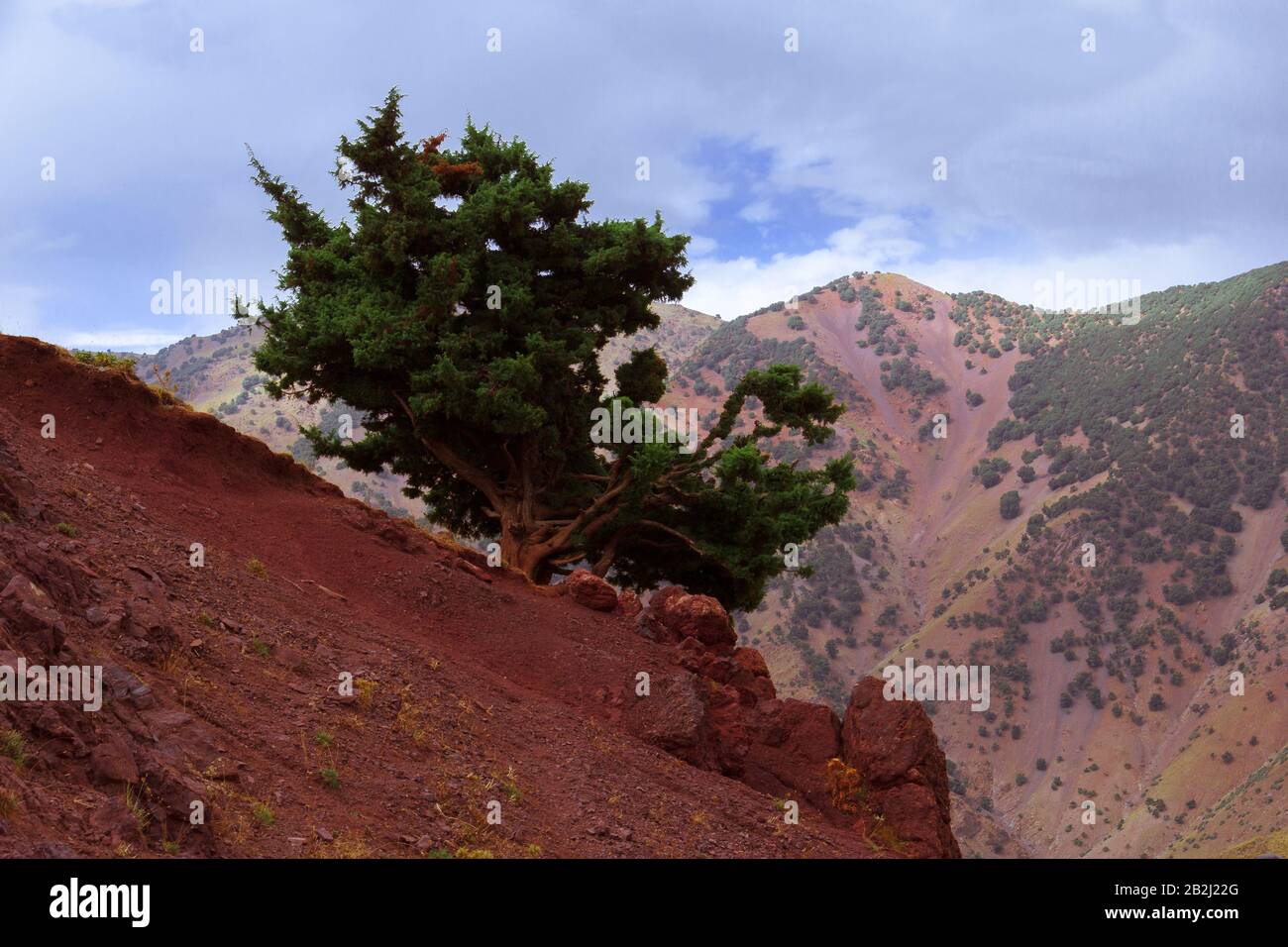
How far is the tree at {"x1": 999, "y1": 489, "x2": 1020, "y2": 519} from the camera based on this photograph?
11231cm

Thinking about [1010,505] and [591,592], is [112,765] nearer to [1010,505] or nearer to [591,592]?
[591,592]

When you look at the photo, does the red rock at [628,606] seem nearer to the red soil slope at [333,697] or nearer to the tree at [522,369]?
the red soil slope at [333,697]

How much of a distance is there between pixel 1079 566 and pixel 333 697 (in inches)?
3526

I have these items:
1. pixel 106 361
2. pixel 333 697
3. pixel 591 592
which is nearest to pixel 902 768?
pixel 591 592

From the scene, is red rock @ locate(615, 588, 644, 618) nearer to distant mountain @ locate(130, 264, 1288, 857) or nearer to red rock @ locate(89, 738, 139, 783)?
red rock @ locate(89, 738, 139, 783)

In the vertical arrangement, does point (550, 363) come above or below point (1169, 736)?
above

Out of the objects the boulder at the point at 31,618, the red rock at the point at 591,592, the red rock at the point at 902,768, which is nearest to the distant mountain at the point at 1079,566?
the red rock at the point at 902,768

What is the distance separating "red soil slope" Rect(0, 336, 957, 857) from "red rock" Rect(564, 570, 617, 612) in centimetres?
8

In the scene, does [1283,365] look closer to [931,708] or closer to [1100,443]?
[1100,443]

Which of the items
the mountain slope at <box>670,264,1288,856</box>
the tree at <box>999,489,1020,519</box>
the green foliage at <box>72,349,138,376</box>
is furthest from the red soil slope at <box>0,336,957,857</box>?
the tree at <box>999,489,1020,519</box>

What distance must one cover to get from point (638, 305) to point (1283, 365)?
8750 cm

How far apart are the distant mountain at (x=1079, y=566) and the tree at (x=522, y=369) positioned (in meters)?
35.6

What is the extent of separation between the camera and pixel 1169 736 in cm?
7850
